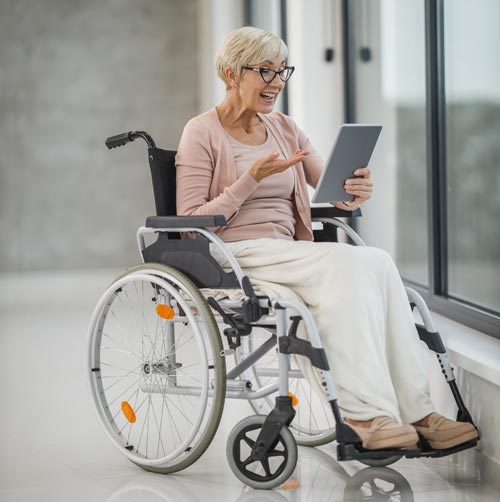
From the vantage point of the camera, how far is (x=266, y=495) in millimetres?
2395

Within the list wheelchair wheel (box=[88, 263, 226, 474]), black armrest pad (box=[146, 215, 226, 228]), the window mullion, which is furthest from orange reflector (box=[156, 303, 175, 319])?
the window mullion

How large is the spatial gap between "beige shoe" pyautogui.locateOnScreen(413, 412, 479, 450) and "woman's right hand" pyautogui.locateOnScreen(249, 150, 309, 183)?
2.29 ft

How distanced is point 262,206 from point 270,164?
0.77ft

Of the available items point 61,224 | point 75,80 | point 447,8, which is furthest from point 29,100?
point 447,8

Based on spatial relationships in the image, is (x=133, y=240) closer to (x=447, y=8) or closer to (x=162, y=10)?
(x=162, y=10)

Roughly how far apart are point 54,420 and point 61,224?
474 cm

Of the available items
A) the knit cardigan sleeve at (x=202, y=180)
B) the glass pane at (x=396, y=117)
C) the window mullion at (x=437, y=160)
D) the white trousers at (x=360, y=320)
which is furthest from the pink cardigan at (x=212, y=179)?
the glass pane at (x=396, y=117)

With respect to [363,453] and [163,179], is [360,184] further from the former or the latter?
[363,453]

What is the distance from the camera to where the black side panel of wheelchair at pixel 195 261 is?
249 cm

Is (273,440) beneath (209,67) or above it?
beneath

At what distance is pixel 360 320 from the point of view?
91.4 inches

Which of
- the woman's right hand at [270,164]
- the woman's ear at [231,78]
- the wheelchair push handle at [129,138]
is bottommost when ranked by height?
the woman's right hand at [270,164]

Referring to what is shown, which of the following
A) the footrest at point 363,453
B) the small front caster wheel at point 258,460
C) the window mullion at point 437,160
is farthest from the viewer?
the window mullion at point 437,160

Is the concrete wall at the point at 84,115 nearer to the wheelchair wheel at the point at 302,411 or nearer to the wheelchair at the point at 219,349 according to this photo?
the wheelchair wheel at the point at 302,411
